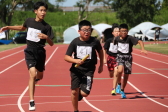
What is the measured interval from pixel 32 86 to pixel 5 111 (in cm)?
76

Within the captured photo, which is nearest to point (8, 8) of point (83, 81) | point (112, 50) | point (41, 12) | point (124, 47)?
point (112, 50)

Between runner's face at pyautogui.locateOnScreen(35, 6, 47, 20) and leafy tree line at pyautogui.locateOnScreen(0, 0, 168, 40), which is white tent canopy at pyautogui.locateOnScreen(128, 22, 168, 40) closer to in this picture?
leafy tree line at pyautogui.locateOnScreen(0, 0, 168, 40)

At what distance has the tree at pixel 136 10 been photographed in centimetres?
7038

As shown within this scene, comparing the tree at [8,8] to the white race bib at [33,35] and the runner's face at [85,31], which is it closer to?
the white race bib at [33,35]

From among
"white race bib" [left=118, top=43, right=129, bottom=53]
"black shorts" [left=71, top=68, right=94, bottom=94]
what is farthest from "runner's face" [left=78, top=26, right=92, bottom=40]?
"white race bib" [left=118, top=43, right=129, bottom=53]

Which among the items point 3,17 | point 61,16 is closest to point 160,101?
point 3,17

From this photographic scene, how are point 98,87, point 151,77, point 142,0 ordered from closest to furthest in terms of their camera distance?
point 98,87 → point 151,77 → point 142,0

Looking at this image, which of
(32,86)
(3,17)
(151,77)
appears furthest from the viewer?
(3,17)

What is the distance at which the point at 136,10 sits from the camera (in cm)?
7131

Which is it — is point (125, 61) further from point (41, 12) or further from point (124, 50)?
point (41, 12)

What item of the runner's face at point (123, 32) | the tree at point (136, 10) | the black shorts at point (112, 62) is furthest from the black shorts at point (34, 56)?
the tree at point (136, 10)

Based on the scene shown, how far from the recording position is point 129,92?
11.8 m

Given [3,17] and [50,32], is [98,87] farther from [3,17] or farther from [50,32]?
[3,17]

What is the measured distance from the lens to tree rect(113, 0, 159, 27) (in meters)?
70.4
